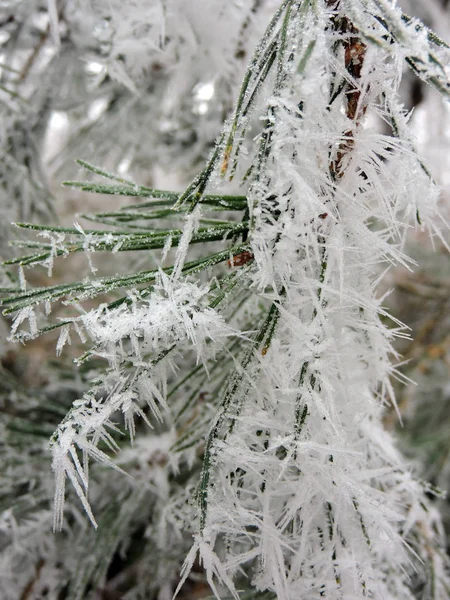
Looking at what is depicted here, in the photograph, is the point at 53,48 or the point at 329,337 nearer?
the point at 329,337

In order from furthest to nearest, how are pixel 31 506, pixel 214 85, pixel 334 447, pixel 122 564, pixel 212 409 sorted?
pixel 122 564
pixel 214 85
pixel 31 506
pixel 212 409
pixel 334 447

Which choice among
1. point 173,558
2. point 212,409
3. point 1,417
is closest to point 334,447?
point 212,409

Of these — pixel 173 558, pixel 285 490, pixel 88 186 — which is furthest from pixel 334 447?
pixel 173 558

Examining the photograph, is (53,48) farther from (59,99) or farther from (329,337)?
(329,337)

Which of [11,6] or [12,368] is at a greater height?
[11,6]

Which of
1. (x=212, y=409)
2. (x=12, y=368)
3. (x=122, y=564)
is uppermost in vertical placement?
(x=212, y=409)

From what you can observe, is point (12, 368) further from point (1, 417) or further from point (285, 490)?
point (285, 490)

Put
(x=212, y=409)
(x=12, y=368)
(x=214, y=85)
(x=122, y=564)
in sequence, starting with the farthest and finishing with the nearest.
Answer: (x=12, y=368), (x=122, y=564), (x=214, y=85), (x=212, y=409)

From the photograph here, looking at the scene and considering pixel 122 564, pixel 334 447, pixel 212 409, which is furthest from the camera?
pixel 122 564

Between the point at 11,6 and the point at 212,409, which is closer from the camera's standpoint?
the point at 212,409
